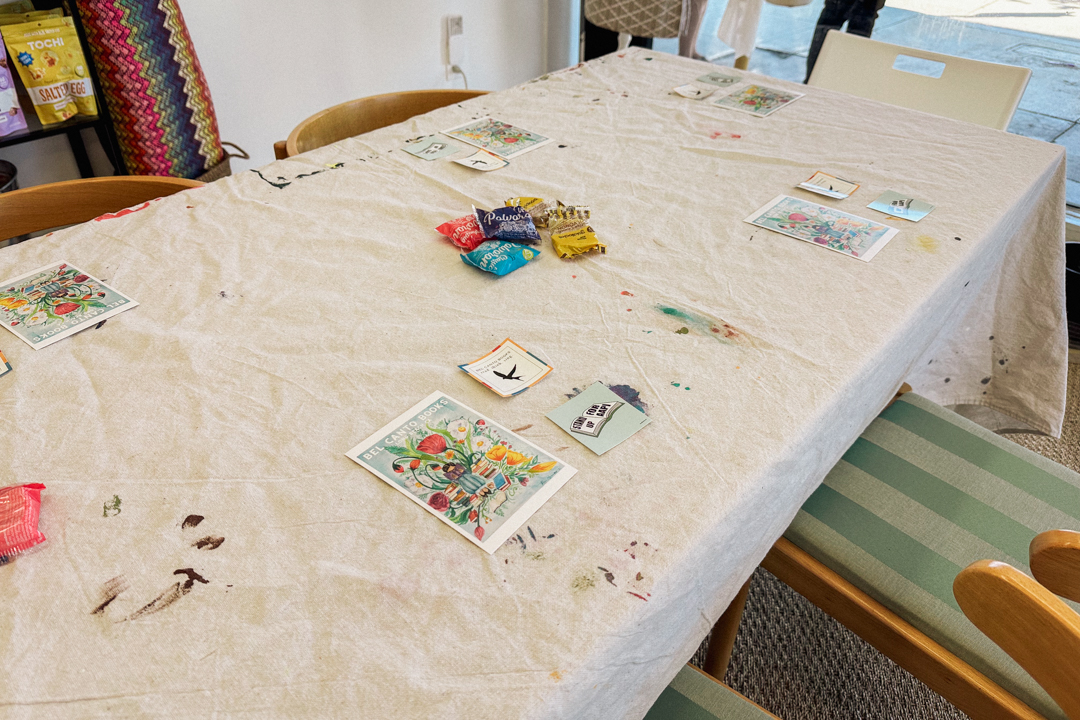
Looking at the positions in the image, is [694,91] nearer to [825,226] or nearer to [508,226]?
[825,226]

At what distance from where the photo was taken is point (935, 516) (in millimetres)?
967

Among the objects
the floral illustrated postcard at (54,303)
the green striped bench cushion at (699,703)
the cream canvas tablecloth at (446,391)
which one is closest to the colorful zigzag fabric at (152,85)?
the cream canvas tablecloth at (446,391)

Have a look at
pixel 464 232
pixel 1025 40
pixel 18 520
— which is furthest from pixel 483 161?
pixel 1025 40

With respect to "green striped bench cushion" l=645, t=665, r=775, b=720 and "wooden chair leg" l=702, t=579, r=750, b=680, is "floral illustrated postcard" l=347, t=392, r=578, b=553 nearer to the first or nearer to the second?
"green striped bench cushion" l=645, t=665, r=775, b=720

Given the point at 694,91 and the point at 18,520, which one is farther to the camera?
the point at 694,91

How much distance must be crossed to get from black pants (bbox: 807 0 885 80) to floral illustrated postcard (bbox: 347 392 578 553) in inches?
85.8

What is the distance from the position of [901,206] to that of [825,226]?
0.17 m

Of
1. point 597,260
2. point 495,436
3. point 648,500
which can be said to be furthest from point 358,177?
point 648,500

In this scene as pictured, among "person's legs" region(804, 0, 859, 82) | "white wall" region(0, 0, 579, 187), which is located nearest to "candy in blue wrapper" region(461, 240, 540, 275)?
"white wall" region(0, 0, 579, 187)

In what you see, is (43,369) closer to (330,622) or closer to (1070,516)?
(330,622)

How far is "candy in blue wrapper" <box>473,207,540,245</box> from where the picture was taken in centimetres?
104

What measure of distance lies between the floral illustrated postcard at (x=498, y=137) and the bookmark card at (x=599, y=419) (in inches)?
28.1

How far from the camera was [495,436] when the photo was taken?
2.42ft

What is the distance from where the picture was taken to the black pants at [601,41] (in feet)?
10.4
